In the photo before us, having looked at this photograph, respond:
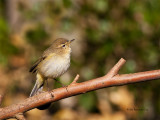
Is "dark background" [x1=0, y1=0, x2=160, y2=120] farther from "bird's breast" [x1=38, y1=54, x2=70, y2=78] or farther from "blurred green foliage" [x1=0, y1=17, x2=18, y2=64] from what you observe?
"bird's breast" [x1=38, y1=54, x2=70, y2=78]

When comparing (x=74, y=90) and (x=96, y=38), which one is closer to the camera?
(x=74, y=90)

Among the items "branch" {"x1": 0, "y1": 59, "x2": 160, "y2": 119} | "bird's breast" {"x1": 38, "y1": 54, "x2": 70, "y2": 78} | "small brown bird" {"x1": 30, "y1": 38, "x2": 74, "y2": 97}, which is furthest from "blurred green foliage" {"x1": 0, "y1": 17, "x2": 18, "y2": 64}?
"branch" {"x1": 0, "y1": 59, "x2": 160, "y2": 119}

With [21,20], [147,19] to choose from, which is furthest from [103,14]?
[21,20]

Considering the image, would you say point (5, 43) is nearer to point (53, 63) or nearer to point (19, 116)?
point (53, 63)

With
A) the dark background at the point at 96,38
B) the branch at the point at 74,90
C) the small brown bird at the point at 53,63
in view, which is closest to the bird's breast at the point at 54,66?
the small brown bird at the point at 53,63

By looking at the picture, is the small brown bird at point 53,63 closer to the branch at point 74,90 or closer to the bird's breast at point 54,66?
the bird's breast at point 54,66

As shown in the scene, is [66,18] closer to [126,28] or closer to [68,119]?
[126,28]

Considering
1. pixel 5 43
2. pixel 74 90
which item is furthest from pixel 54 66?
pixel 5 43
